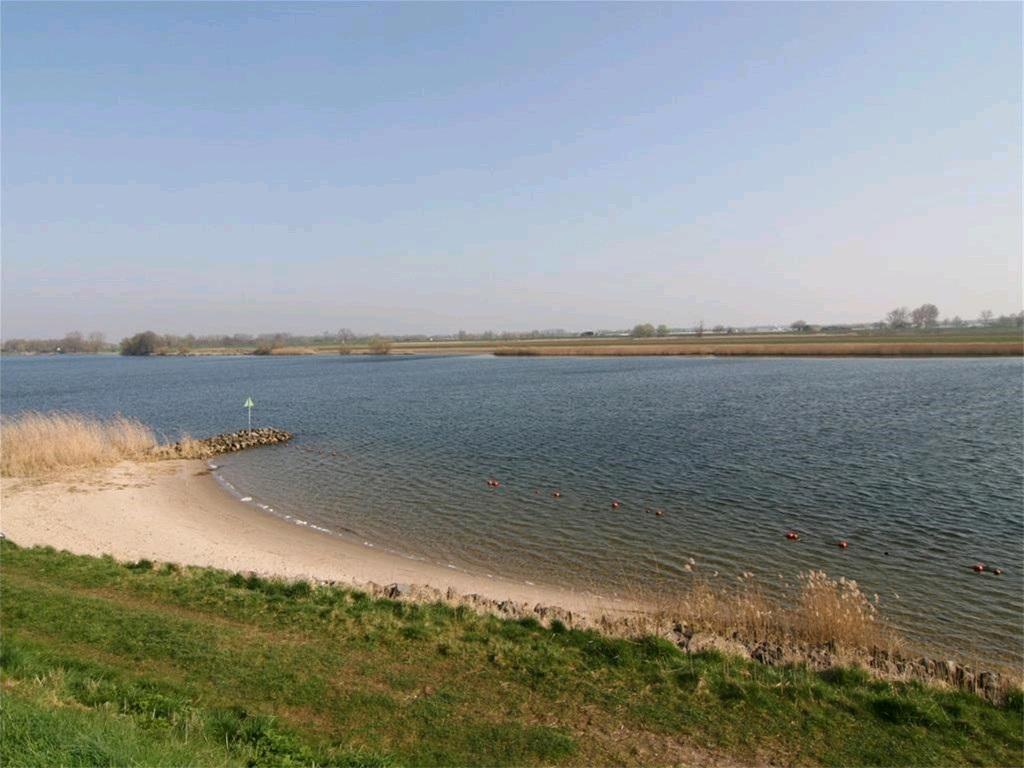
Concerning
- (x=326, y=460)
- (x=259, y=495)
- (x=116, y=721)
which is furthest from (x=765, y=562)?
(x=326, y=460)

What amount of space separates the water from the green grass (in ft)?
17.8

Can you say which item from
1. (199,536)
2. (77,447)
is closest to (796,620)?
(199,536)

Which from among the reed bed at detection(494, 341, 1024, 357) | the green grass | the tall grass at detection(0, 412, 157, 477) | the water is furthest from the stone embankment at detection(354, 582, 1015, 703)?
the reed bed at detection(494, 341, 1024, 357)

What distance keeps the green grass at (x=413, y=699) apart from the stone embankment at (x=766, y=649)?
17.1 inches

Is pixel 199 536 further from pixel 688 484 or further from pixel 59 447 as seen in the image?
pixel 688 484

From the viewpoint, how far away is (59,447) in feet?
94.9

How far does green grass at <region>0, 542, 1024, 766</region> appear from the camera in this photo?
6.11m

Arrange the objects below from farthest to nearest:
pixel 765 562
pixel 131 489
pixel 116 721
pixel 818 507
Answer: pixel 131 489 → pixel 818 507 → pixel 765 562 → pixel 116 721

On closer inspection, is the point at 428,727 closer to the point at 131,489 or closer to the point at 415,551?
the point at 415,551

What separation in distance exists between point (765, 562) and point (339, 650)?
1157 cm

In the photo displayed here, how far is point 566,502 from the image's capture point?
21.9 m

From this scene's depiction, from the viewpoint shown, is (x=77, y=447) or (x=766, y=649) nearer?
(x=766, y=649)

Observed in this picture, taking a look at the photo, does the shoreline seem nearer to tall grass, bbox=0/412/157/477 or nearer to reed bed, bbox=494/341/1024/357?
tall grass, bbox=0/412/157/477

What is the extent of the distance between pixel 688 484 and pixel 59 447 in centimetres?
2879
